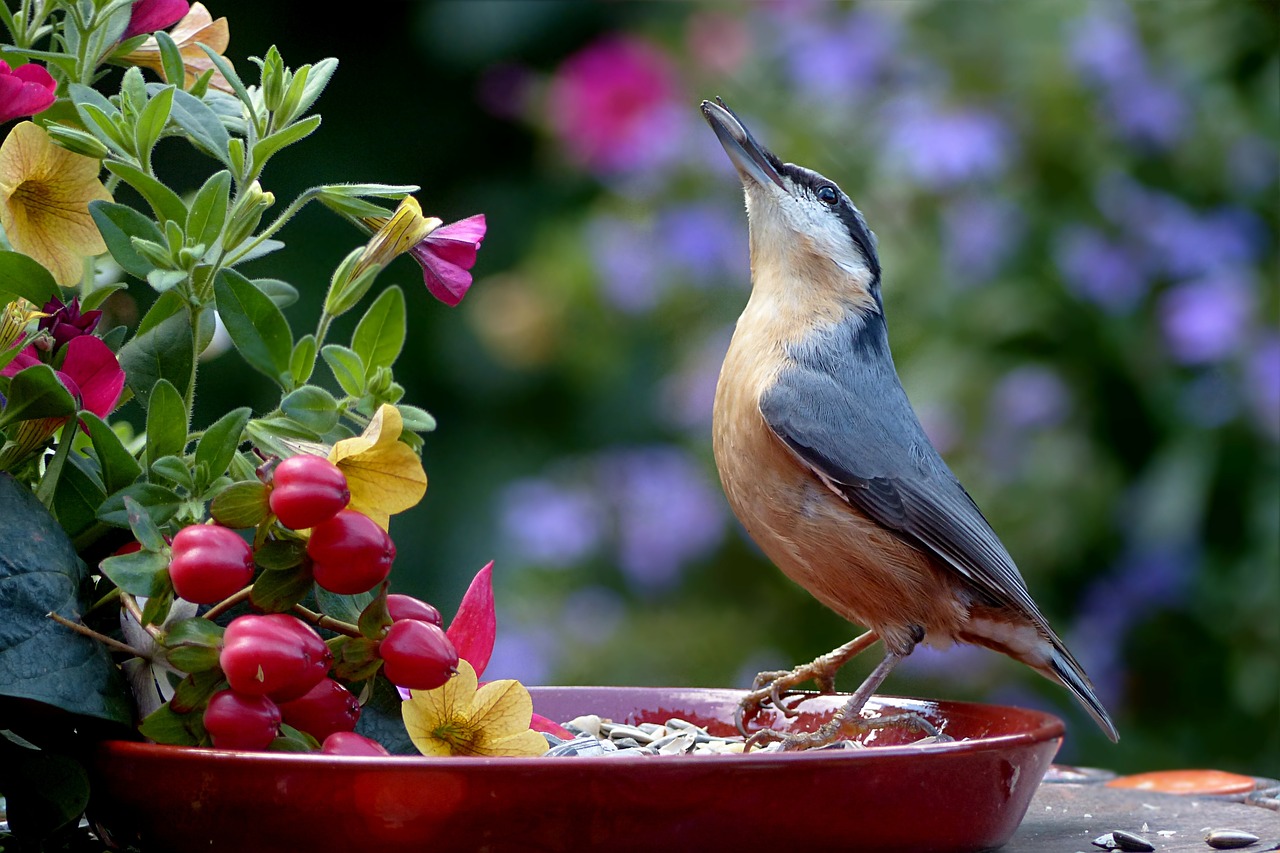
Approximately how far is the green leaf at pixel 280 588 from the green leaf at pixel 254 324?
0.79 ft

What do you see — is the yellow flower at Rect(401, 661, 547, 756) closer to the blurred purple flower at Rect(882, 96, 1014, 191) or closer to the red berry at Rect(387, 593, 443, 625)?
the red berry at Rect(387, 593, 443, 625)

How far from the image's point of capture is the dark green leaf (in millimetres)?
1512

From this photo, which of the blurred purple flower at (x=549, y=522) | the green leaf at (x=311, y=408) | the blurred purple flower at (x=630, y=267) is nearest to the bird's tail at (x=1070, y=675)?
the green leaf at (x=311, y=408)

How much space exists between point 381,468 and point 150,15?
0.61 meters

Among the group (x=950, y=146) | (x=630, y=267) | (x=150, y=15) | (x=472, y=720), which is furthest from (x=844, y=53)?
(x=472, y=720)

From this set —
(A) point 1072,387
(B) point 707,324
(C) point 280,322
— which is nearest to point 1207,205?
(A) point 1072,387

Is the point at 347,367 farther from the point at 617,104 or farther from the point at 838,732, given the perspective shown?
the point at 617,104

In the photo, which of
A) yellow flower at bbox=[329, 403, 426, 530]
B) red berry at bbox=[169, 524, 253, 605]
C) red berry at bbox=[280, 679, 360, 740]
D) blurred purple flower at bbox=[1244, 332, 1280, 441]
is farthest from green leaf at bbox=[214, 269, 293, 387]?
blurred purple flower at bbox=[1244, 332, 1280, 441]

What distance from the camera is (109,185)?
1716 mm

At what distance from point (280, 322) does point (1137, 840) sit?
1.19 m

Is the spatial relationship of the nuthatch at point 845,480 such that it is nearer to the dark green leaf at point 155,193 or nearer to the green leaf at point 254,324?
the green leaf at point 254,324

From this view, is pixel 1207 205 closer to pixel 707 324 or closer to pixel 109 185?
pixel 707 324

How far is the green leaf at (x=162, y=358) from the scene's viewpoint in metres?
1.62

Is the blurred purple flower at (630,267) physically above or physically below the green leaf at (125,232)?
below
